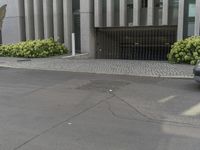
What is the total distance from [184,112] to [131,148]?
2.40 metres

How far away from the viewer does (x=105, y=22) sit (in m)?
18.1

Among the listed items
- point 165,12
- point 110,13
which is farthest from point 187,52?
point 110,13

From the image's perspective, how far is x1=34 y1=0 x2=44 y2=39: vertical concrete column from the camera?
64.2 ft

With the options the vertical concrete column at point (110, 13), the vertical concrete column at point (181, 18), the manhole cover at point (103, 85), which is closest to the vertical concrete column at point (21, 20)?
the vertical concrete column at point (110, 13)

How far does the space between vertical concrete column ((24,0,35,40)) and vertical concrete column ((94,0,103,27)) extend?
4.63 meters

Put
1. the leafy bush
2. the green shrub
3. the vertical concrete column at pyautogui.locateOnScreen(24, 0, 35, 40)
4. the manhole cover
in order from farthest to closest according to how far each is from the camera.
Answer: the vertical concrete column at pyautogui.locateOnScreen(24, 0, 35, 40) → the green shrub → the leafy bush → the manhole cover

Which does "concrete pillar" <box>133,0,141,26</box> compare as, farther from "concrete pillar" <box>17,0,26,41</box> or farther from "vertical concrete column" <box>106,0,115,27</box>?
"concrete pillar" <box>17,0,26,41</box>

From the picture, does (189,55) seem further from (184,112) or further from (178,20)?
(184,112)

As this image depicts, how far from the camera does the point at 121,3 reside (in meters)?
→ 17.2

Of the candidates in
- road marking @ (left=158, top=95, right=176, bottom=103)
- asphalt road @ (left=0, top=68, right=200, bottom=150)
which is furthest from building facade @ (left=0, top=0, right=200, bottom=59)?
road marking @ (left=158, top=95, right=176, bottom=103)

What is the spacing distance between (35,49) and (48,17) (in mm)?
3081

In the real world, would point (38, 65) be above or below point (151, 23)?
below

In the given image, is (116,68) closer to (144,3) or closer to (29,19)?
(144,3)

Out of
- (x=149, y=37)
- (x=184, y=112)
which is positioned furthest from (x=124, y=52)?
(x=184, y=112)
